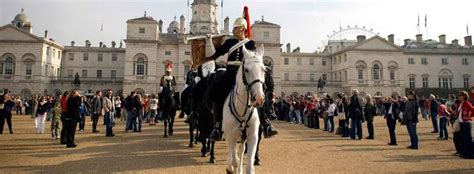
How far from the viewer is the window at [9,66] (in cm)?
5450

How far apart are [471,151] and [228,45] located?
808 cm

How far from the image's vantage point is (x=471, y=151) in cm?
923

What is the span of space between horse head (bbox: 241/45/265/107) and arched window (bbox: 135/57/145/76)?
52.6 meters

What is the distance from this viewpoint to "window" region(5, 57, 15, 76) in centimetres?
5450

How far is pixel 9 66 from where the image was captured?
5472 centimetres

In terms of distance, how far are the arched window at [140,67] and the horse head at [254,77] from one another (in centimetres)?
5257

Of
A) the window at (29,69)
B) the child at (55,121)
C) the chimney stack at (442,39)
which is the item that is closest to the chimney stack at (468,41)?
the chimney stack at (442,39)

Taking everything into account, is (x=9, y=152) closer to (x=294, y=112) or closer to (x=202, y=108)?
(x=202, y=108)

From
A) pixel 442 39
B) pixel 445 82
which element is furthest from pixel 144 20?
pixel 442 39

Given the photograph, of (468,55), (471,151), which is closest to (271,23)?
(468,55)

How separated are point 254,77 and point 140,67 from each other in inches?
2095

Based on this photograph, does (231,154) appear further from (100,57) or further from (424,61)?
(424,61)

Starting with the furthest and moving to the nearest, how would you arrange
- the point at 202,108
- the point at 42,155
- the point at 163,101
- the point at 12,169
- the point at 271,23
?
the point at 271,23 → the point at 163,101 → the point at 42,155 → the point at 202,108 → the point at 12,169

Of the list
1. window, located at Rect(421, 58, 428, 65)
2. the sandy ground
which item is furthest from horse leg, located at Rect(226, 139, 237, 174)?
window, located at Rect(421, 58, 428, 65)
